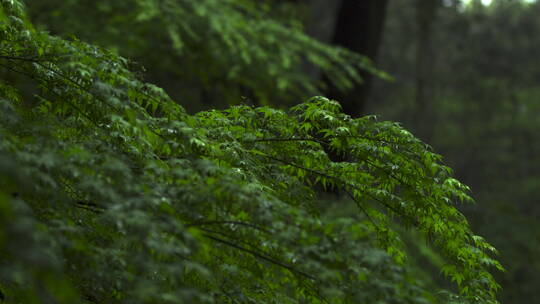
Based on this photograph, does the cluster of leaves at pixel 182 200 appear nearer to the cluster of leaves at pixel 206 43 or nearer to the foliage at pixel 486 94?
the cluster of leaves at pixel 206 43

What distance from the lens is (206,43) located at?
37.7 feet

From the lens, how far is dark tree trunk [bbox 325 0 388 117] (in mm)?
10641

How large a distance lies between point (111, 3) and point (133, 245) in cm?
878

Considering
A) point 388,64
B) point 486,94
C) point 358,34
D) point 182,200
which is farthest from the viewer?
point 388,64

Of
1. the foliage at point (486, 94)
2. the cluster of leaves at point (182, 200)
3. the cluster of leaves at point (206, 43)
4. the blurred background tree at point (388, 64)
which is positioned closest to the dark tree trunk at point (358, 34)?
the blurred background tree at point (388, 64)

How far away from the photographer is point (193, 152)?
3.71m

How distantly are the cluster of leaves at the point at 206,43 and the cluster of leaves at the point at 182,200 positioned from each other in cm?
530

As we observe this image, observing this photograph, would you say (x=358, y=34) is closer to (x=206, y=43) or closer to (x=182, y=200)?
(x=206, y=43)

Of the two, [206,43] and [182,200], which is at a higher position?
[206,43]

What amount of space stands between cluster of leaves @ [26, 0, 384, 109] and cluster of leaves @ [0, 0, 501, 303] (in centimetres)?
530

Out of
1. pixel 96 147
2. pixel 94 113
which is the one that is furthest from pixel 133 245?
pixel 94 113

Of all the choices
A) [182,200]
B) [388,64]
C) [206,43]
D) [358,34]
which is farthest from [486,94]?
[182,200]

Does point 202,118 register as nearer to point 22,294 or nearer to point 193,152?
point 193,152

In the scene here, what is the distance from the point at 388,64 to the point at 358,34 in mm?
22235
